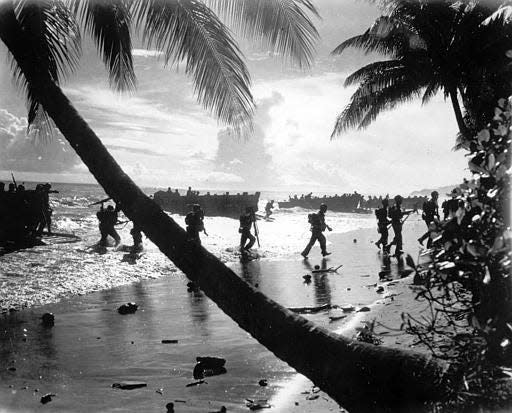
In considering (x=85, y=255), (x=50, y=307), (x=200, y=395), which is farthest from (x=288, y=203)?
(x=200, y=395)

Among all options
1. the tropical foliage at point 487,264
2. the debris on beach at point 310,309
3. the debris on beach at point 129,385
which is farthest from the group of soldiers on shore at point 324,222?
the tropical foliage at point 487,264

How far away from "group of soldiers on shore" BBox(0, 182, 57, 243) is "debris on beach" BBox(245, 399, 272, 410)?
14.4 m

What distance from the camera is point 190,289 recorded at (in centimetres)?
1053

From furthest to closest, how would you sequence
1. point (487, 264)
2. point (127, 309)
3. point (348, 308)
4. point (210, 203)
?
point (210, 203) → point (127, 309) → point (348, 308) → point (487, 264)

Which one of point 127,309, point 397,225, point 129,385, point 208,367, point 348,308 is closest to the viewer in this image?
point 129,385

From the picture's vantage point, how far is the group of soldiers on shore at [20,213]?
16453mm

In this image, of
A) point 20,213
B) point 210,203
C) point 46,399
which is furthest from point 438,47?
point 210,203

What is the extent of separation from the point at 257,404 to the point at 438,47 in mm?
11666

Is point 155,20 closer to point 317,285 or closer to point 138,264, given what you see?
point 317,285

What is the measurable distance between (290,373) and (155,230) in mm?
2688

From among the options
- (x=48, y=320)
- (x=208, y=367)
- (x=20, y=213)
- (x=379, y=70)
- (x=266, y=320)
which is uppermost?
(x=379, y=70)

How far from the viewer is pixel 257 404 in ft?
13.9

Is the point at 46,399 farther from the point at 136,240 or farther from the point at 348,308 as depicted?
the point at 136,240

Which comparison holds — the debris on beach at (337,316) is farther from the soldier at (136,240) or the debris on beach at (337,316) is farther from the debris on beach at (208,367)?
the soldier at (136,240)
